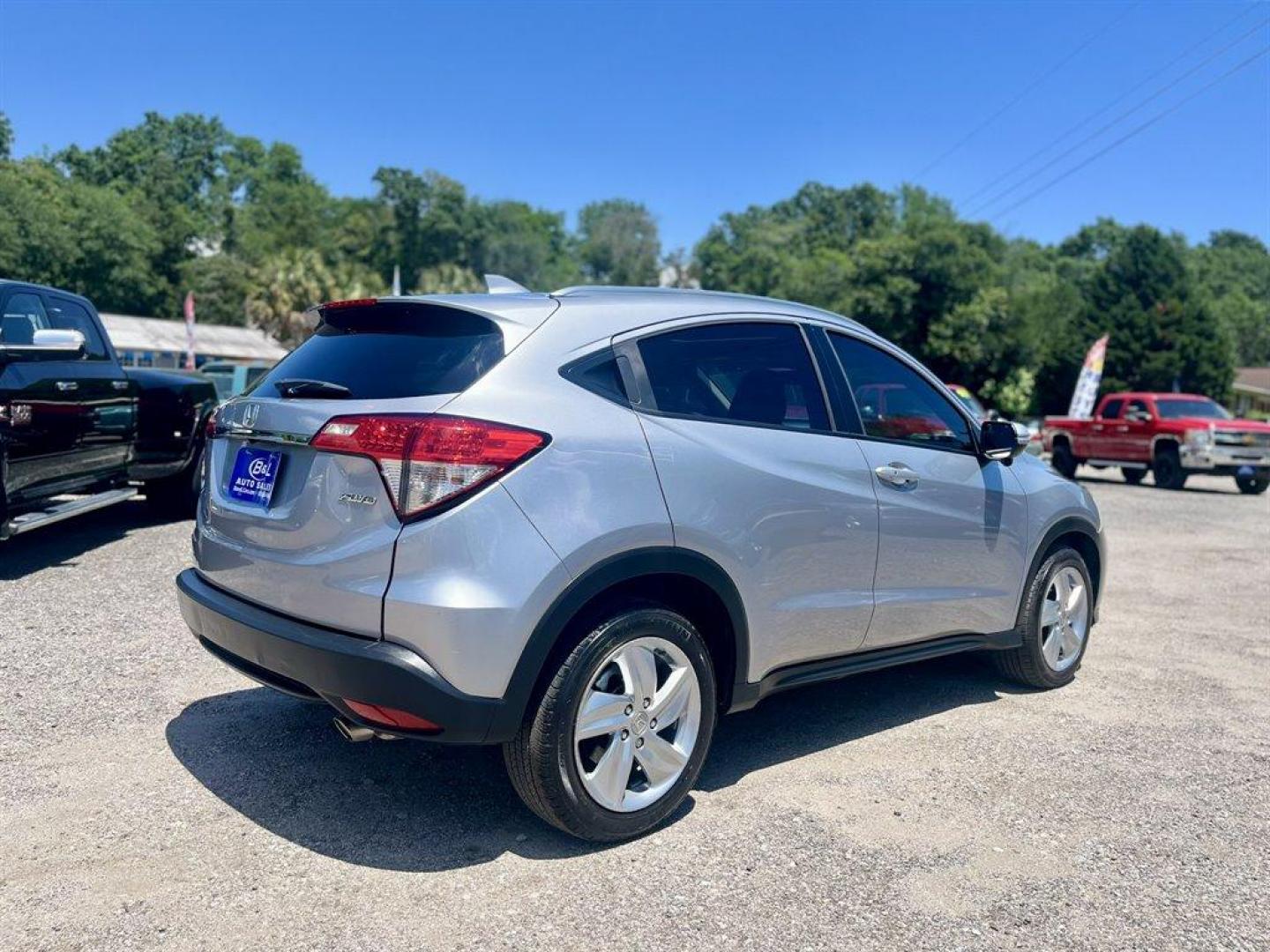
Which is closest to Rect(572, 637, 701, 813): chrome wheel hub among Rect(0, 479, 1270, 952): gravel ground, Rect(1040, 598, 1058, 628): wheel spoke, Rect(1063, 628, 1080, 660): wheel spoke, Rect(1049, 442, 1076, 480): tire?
Rect(0, 479, 1270, 952): gravel ground

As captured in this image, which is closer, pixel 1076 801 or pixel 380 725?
pixel 380 725

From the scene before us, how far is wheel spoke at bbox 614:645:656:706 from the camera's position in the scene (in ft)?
10.7

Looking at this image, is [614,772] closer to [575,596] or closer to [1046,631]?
[575,596]

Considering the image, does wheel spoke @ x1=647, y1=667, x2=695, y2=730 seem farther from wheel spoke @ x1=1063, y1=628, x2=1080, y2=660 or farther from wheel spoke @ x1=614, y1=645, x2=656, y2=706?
wheel spoke @ x1=1063, y1=628, x2=1080, y2=660

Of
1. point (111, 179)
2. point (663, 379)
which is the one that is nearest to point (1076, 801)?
point (663, 379)

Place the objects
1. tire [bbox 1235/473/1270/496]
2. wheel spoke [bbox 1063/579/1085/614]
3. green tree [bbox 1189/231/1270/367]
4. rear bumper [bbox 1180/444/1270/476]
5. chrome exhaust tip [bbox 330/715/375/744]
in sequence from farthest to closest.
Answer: green tree [bbox 1189/231/1270/367] < tire [bbox 1235/473/1270/496] < rear bumper [bbox 1180/444/1270/476] < wheel spoke [bbox 1063/579/1085/614] < chrome exhaust tip [bbox 330/715/375/744]

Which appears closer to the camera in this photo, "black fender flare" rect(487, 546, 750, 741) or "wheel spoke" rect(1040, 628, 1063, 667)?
"black fender flare" rect(487, 546, 750, 741)

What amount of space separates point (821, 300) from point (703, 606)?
51.4 metres

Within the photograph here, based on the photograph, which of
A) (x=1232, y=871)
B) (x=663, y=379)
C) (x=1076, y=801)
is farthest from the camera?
(x=1076, y=801)

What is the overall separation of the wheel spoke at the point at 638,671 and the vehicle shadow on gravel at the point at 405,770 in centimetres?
53

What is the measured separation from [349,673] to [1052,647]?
381 centimetres

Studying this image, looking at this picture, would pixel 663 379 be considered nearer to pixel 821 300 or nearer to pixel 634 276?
pixel 821 300

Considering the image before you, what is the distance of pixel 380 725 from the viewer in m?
3.01

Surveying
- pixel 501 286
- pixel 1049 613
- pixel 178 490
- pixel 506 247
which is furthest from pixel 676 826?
pixel 506 247
